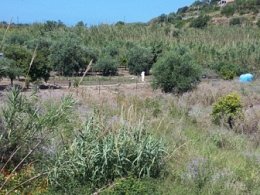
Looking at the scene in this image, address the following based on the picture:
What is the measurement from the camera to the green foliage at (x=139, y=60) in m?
41.4

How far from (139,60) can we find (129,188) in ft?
119

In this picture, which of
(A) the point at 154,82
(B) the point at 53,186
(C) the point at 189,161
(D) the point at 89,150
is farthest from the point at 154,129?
(A) the point at 154,82

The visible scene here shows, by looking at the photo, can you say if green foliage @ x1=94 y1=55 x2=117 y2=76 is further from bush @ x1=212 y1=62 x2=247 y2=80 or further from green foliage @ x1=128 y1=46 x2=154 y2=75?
bush @ x1=212 y1=62 x2=247 y2=80

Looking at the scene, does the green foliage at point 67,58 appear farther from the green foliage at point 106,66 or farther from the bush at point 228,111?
the bush at point 228,111

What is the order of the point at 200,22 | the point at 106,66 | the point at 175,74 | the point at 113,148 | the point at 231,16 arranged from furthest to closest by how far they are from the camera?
the point at 231,16
the point at 200,22
the point at 106,66
the point at 175,74
the point at 113,148

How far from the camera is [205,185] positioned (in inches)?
245

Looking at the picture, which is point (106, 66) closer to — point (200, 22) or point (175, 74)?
point (175, 74)

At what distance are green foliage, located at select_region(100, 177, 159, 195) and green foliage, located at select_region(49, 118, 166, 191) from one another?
41 centimetres

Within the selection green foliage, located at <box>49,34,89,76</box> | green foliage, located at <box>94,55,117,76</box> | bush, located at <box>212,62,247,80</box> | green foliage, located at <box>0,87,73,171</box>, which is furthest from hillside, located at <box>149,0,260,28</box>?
green foliage, located at <box>0,87,73,171</box>

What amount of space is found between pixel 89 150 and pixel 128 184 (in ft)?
2.36

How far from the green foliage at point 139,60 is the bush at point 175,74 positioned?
14.8 metres

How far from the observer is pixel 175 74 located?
84.9 ft

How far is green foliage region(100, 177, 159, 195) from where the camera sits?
17.3 feet

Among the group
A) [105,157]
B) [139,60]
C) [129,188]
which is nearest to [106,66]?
[139,60]
